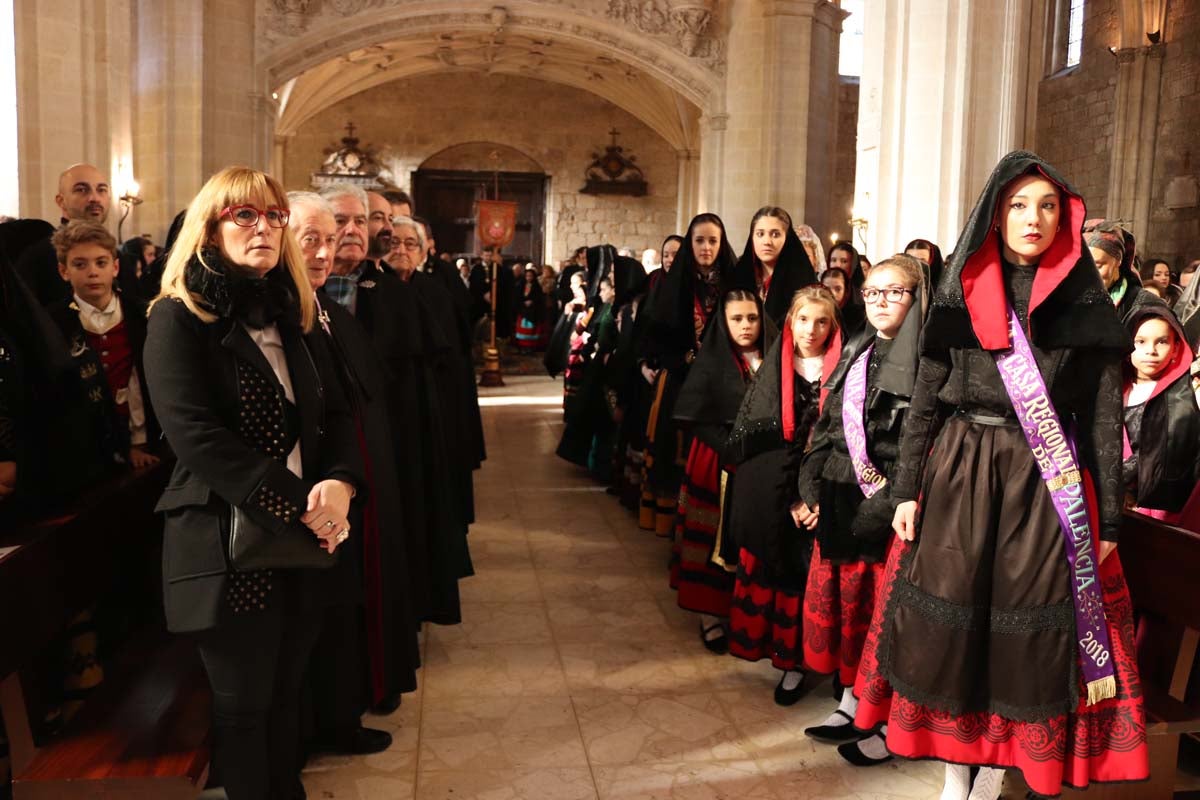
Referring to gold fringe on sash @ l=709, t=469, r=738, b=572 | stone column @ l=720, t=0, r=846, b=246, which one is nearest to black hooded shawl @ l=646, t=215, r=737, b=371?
gold fringe on sash @ l=709, t=469, r=738, b=572

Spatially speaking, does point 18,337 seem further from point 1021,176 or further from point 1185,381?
point 1185,381

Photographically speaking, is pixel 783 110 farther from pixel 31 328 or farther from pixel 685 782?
pixel 31 328

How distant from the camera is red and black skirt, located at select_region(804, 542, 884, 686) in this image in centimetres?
321

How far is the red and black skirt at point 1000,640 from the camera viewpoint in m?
2.44

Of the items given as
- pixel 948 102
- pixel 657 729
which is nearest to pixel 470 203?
pixel 948 102

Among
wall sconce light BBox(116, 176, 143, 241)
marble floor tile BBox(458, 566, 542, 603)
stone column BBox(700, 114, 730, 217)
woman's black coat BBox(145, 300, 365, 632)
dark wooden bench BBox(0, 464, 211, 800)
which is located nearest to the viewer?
woman's black coat BBox(145, 300, 365, 632)

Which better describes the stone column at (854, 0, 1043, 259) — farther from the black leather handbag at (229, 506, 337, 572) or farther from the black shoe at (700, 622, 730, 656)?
the black leather handbag at (229, 506, 337, 572)

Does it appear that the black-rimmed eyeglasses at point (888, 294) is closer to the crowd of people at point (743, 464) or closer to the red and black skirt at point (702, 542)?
the crowd of people at point (743, 464)

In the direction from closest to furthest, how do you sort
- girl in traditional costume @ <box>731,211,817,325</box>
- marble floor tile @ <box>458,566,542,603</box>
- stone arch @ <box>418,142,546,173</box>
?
girl in traditional costume @ <box>731,211,817,325</box>
marble floor tile @ <box>458,566,542,603</box>
stone arch @ <box>418,142,546,173</box>

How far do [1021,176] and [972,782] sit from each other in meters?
1.64

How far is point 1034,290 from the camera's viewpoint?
2494 millimetres

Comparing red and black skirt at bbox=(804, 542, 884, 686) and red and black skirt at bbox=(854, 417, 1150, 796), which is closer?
red and black skirt at bbox=(854, 417, 1150, 796)

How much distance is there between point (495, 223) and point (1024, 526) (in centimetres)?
1161

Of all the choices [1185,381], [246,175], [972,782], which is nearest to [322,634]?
[246,175]
